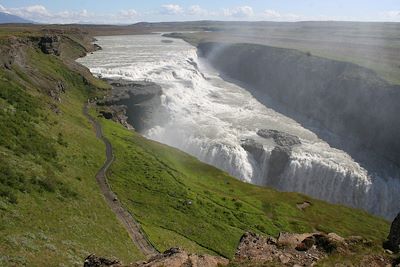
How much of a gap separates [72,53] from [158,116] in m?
57.0

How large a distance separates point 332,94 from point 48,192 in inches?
3667

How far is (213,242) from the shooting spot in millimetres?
40844

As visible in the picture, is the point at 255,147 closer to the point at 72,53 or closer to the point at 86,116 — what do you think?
the point at 86,116

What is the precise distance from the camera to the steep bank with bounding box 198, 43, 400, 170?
93375 millimetres

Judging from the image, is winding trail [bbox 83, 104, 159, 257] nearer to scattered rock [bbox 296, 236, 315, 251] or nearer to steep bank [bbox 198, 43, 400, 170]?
scattered rock [bbox 296, 236, 315, 251]

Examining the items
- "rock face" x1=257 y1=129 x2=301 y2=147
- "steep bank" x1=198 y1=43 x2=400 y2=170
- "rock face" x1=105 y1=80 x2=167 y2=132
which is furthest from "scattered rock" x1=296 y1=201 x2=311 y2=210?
"rock face" x1=105 y1=80 x2=167 y2=132

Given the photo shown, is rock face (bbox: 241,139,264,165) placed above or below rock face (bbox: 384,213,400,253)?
below

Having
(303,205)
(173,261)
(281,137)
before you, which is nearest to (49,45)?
Result: (281,137)

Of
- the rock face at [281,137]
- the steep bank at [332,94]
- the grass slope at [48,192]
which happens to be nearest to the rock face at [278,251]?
the grass slope at [48,192]

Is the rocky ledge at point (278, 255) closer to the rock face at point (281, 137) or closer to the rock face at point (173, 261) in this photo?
the rock face at point (173, 261)

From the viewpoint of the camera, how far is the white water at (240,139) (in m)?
75.0

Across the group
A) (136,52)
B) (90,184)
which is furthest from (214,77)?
(90,184)

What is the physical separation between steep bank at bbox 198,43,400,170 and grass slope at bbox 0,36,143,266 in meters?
60.5

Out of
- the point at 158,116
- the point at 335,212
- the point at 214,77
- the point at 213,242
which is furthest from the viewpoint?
the point at 214,77
